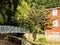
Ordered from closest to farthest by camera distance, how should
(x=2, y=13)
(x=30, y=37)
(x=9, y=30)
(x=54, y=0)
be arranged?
(x=9, y=30), (x=2, y=13), (x=30, y=37), (x=54, y=0)

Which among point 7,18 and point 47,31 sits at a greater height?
point 7,18

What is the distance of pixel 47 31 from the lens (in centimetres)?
3950

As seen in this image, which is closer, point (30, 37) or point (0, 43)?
point (0, 43)

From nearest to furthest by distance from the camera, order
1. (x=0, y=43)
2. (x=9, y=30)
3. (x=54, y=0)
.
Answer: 1. (x=0, y=43)
2. (x=9, y=30)
3. (x=54, y=0)

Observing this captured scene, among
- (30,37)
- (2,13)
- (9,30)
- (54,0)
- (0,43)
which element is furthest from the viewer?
(54,0)

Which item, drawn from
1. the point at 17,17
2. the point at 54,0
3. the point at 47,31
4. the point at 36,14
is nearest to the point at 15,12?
the point at 17,17

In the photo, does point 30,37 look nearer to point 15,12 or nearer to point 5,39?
point 15,12

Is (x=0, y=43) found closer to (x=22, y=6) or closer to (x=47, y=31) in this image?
(x=22, y=6)

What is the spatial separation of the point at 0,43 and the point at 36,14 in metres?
8.51

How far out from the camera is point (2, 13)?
3544cm

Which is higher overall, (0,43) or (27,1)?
(27,1)

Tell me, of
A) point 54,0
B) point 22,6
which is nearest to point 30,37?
point 22,6

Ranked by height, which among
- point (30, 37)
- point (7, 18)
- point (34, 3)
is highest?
point (34, 3)

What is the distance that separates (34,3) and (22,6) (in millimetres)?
2343
